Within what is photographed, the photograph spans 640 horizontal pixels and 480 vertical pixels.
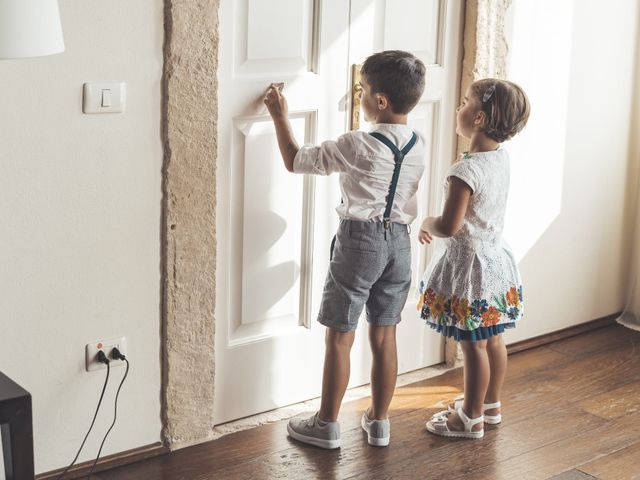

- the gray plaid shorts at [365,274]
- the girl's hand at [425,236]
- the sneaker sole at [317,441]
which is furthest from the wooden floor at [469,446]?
the girl's hand at [425,236]

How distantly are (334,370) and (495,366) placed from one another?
22.4 inches

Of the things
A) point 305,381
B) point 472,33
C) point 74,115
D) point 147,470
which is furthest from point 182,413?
point 472,33

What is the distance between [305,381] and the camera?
341 cm

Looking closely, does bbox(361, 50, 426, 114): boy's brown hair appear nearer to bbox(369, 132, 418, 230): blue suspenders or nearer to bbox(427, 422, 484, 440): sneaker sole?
bbox(369, 132, 418, 230): blue suspenders

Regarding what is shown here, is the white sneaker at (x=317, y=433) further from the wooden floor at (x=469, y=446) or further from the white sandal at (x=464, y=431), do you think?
the white sandal at (x=464, y=431)

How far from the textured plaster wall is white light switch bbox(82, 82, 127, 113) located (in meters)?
0.14

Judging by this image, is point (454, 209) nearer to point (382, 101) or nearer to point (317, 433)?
point (382, 101)

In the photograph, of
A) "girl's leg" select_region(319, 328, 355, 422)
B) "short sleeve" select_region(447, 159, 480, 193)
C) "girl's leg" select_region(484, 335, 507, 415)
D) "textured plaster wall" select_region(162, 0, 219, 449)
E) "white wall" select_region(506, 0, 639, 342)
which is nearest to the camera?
"textured plaster wall" select_region(162, 0, 219, 449)

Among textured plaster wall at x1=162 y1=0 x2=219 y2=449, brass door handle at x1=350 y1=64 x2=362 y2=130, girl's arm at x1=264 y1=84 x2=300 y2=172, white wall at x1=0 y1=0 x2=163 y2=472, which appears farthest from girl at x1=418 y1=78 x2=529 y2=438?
white wall at x1=0 y1=0 x2=163 y2=472

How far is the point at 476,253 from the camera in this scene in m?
3.04

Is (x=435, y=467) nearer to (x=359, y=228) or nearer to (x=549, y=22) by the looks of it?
(x=359, y=228)

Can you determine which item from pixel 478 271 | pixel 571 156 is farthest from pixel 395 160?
pixel 571 156

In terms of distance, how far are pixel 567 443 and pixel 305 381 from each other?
2.87ft

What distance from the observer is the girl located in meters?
2.95
